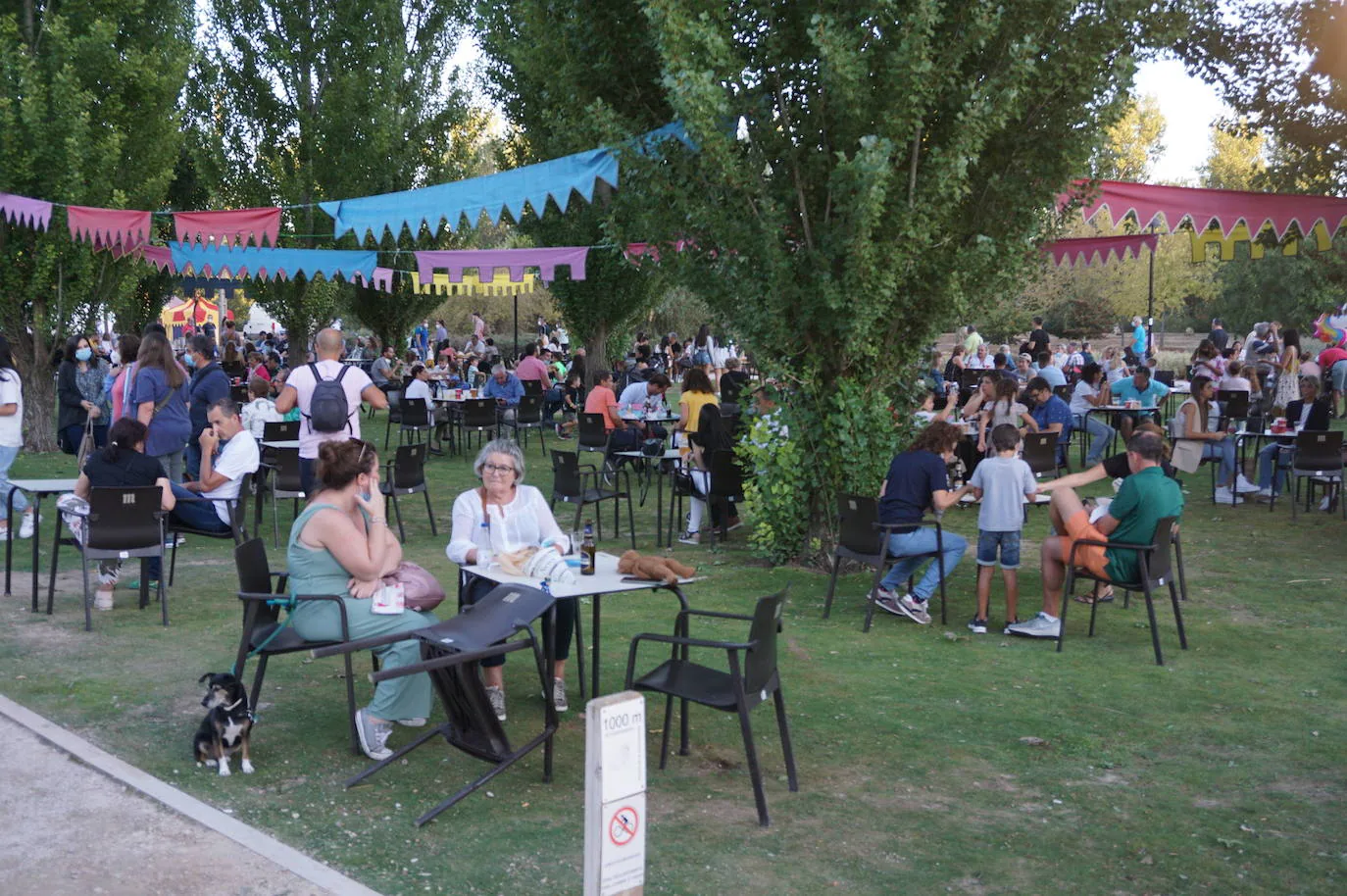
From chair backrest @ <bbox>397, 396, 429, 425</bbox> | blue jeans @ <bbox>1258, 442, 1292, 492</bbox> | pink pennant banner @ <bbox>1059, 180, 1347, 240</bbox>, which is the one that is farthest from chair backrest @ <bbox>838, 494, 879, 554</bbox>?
chair backrest @ <bbox>397, 396, 429, 425</bbox>

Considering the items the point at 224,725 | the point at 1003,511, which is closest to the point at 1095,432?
the point at 1003,511

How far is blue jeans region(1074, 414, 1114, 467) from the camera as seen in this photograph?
1484 centimetres

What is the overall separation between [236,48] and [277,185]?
3.03m

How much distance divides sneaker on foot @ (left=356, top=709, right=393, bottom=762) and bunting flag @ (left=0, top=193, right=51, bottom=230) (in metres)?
11.8

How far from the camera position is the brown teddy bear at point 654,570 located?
5.45 meters

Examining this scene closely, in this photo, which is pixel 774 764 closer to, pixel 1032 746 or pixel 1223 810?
pixel 1032 746

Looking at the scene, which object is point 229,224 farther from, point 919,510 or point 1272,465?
point 1272,465

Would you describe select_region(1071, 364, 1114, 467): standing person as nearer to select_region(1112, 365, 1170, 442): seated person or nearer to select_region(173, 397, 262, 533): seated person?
select_region(1112, 365, 1170, 442): seated person

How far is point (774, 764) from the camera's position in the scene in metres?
5.23

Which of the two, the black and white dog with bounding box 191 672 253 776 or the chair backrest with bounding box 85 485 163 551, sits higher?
the chair backrest with bounding box 85 485 163 551

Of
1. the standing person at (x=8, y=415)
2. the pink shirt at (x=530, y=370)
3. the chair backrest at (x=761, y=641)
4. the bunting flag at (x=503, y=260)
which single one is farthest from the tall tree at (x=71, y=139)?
the chair backrest at (x=761, y=641)

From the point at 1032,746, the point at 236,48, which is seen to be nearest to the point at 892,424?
the point at 1032,746

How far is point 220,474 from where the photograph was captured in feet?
28.2

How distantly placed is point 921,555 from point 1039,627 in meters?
0.83
